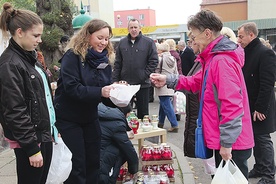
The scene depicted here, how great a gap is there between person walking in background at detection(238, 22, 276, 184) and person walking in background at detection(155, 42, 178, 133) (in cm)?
284

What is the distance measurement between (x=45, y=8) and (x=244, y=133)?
7.41 meters

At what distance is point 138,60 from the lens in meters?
6.00

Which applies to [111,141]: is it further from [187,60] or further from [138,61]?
[187,60]

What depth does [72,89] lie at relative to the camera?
292 centimetres

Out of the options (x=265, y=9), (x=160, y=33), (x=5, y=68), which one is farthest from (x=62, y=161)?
(x=265, y=9)

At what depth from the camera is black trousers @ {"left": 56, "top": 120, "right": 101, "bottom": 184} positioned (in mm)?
3105

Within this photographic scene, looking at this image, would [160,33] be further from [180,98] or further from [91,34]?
[91,34]

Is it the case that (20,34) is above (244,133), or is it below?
above

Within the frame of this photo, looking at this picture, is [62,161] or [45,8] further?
[45,8]

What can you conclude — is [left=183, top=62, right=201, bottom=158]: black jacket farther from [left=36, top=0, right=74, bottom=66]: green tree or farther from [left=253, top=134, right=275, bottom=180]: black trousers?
[left=36, top=0, right=74, bottom=66]: green tree

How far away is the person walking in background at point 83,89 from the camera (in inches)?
116

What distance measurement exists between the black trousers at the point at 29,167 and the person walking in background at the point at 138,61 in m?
3.54

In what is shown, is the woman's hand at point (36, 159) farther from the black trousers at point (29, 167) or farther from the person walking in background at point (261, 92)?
the person walking in background at point (261, 92)

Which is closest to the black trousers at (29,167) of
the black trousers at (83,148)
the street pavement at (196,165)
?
the black trousers at (83,148)
